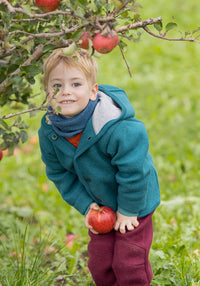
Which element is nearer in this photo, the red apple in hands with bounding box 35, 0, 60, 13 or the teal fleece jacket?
the red apple in hands with bounding box 35, 0, 60, 13

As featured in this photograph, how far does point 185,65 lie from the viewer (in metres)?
6.50

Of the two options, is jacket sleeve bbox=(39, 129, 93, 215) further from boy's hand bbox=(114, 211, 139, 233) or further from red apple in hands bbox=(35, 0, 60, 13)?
red apple in hands bbox=(35, 0, 60, 13)

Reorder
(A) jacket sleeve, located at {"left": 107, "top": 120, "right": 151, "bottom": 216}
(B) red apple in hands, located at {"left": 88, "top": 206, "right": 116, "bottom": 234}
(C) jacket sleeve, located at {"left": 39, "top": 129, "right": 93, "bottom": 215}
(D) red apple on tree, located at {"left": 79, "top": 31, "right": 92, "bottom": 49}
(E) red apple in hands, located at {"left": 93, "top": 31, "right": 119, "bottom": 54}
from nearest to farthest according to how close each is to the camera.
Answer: (E) red apple in hands, located at {"left": 93, "top": 31, "right": 119, "bottom": 54} → (D) red apple on tree, located at {"left": 79, "top": 31, "right": 92, "bottom": 49} → (A) jacket sleeve, located at {"left": 107, "top": 120, "right": 151, "bottom": 216} → (B) red apple in hands, located at {"left": 88, "top": 206, "right": 116, "bottom": 234} → (C) jacket sleeve, located at {"left": 39, "top": 129, "right": 93, "bottom": 215}

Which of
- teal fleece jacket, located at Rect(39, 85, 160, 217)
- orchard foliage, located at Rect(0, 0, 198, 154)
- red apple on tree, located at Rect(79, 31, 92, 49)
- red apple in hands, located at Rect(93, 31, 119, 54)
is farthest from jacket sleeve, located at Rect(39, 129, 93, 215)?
red apple in hands, located at Rect(93, 31, 119, 54)

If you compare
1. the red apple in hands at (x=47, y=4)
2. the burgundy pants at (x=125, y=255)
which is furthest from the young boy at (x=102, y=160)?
the red apple in hands at (x=47, y=4)

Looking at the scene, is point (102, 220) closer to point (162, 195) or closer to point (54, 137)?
point (54, 137)

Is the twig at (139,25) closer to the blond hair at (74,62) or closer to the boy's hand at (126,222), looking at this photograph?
the blond hair at (74,62)

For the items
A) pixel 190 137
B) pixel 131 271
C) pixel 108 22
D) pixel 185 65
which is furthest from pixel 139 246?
pixel 185 65

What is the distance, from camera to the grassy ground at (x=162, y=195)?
9.18 feet

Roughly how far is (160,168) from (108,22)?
261 cm

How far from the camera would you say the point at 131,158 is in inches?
86.0

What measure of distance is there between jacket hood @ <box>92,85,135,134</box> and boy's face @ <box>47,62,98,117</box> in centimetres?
8

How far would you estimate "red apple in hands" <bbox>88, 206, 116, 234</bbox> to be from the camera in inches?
93.5

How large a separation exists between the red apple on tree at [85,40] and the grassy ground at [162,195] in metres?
1.25
